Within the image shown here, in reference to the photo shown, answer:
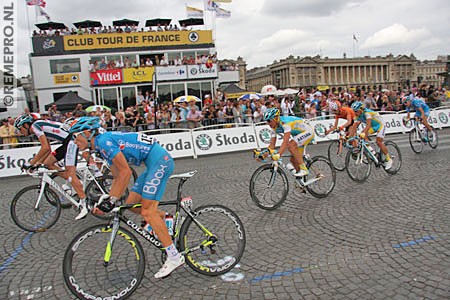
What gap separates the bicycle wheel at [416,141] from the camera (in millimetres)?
11695

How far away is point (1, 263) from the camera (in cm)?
498

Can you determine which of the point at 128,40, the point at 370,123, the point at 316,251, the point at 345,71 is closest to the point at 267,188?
the point at 316,251

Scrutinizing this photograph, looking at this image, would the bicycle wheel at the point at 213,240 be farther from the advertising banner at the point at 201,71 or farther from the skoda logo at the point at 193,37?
the skoda logo at the point at 193,37

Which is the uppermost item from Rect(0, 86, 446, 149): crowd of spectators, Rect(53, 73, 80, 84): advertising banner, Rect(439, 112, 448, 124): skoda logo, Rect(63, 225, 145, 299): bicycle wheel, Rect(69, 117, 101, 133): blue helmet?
Rect(53, 73, 80, 84): advertising banner

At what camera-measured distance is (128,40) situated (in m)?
37.5

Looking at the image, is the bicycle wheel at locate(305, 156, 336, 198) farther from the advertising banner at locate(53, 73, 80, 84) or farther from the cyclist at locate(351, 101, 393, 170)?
the advertising banner at locate(53, 73, 80, 84)

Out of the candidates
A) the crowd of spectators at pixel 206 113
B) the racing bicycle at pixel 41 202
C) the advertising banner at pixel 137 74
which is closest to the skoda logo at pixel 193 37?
the advertising banner at pixel 137 74

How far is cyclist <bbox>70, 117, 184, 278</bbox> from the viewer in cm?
389

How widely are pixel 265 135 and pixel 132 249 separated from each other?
476 inches

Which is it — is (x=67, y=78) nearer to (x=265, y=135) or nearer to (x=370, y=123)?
(x=265, y=135)

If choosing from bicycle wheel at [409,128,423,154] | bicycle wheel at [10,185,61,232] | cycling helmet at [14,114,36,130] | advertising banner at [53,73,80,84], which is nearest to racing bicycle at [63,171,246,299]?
bicycle wheel at [10,185,61,232]

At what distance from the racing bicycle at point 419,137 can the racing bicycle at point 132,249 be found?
946 cm

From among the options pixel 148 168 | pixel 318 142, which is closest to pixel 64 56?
pixel 318 142

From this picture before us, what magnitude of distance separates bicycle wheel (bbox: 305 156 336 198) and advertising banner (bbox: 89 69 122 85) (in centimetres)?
2975
